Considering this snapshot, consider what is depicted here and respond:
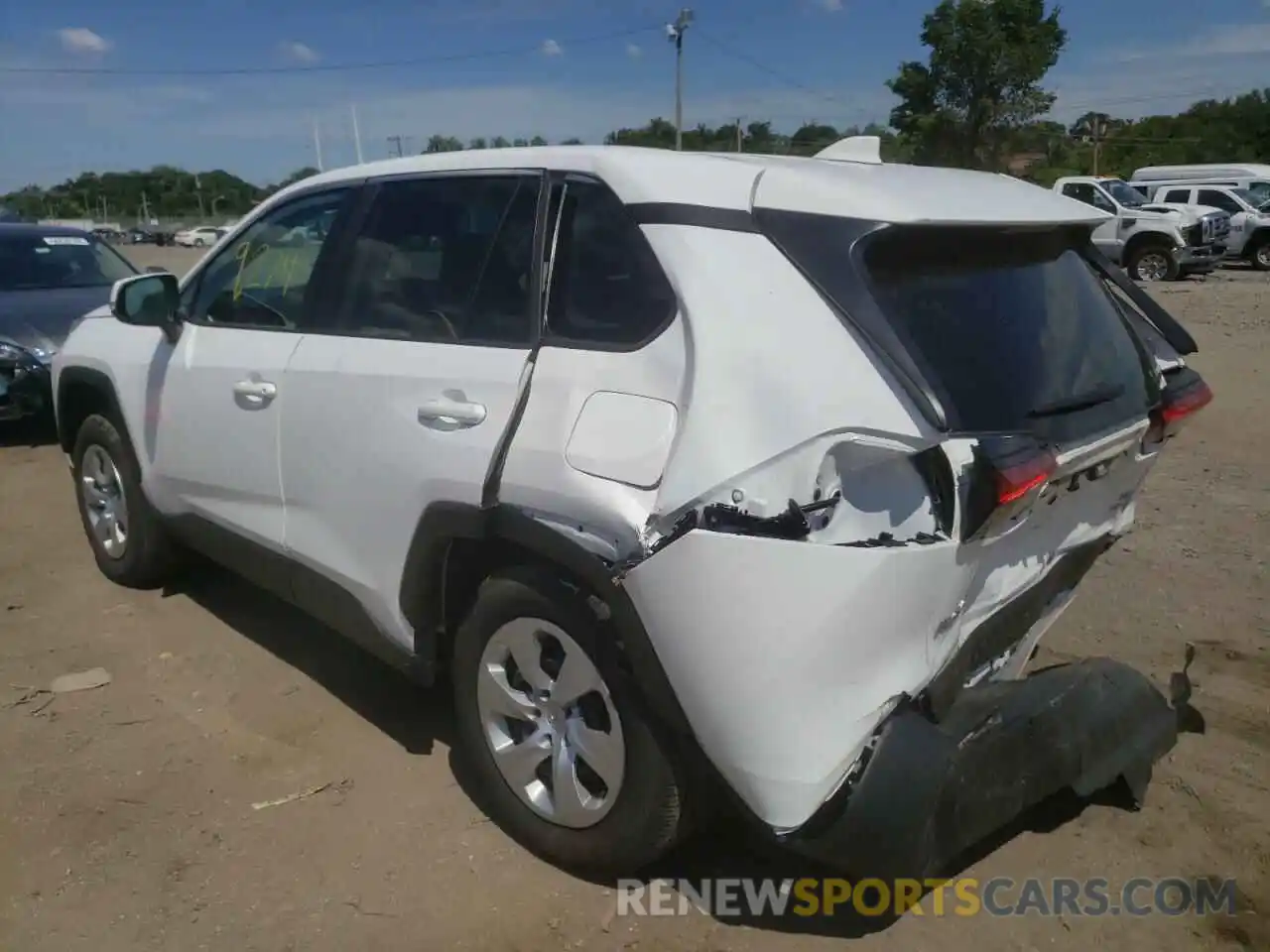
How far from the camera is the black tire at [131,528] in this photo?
15.4 ft

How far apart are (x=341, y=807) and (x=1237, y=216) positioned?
80.4 feet

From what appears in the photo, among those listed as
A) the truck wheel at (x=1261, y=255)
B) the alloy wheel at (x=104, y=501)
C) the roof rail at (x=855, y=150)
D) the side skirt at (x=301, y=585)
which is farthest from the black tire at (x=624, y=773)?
the truck wheel at (x=1261, y=255)

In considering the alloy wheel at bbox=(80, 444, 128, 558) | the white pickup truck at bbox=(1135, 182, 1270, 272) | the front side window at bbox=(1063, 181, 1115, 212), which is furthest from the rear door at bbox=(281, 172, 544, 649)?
the white pickup truck at bbox=(1135, 182, 1270, 272)

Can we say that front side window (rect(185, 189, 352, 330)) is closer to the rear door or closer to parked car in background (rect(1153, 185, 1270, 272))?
the rear door

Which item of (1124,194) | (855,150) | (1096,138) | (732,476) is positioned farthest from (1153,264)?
(1096,138)

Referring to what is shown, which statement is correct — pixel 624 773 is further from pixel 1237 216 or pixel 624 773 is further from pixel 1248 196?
pixel 1248 196

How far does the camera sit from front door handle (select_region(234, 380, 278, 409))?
3.64 m

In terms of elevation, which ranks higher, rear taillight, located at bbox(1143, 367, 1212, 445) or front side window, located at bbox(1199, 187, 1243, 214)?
front side window, located at bbox(1199, 187, 1243, 214)

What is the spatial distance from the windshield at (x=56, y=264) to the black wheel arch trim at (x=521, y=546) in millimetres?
7085

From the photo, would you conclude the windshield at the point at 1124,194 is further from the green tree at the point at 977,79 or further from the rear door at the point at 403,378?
the rear door at the point at 403,378

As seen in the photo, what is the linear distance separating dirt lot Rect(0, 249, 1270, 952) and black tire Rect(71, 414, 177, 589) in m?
0.11

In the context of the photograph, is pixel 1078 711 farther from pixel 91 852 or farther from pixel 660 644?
pixel 91 852

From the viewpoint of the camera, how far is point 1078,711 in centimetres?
272

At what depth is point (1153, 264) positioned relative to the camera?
65.5ft
